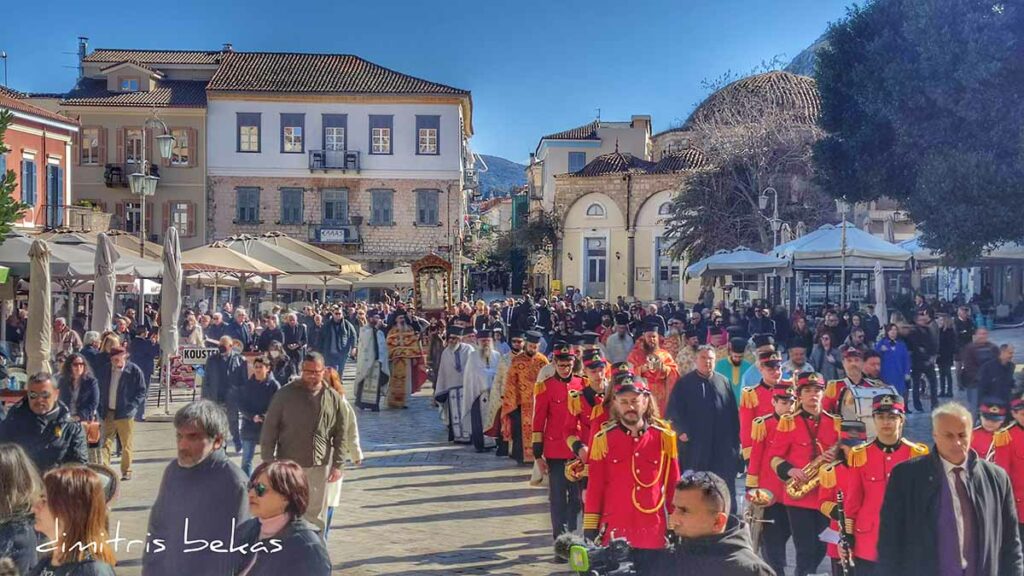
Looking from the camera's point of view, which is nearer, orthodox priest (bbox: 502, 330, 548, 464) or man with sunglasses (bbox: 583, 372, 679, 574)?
man with sunglasses (bbox: 583, 372, 679, 574)

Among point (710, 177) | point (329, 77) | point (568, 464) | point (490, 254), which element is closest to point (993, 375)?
point (568, 464)

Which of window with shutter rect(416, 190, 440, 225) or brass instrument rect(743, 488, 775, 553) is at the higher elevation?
window with shutter rect(416, 190, 440, 225)

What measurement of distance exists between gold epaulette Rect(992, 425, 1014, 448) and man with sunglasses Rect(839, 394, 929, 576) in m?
1.24

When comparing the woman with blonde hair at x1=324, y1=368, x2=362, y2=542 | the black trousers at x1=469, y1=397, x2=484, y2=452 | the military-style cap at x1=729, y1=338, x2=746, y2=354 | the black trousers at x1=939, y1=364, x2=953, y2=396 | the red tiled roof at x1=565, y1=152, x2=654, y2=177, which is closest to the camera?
the woman with blonde hair at x1=324, y1=368, x2=362, y2=542

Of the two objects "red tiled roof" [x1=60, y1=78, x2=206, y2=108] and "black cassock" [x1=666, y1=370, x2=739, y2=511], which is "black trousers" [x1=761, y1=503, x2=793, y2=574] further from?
"red tiled roof" [x1=60, y1=78, x2=206, y2=108]

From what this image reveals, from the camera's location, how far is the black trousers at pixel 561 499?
8.88 meters

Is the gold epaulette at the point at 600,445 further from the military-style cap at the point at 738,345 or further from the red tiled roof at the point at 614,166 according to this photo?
the red tiled roof at the point at 614,166

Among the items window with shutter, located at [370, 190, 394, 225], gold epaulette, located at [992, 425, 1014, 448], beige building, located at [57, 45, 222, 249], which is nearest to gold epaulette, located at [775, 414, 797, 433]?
gold epaulette, located at [992, 425, 1014, 448]

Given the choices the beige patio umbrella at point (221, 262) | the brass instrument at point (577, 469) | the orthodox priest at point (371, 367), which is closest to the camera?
the brass instrument at point (577, 469)

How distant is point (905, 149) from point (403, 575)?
1433 centimetres

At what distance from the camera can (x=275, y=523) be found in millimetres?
4383

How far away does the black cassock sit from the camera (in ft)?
27.7

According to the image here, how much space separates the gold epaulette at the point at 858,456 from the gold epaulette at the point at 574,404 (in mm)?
2679

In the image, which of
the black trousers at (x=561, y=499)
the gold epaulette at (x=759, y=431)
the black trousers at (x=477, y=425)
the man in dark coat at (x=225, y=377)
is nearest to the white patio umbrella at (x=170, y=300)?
the man in dark coat at (x=225, y=377)
